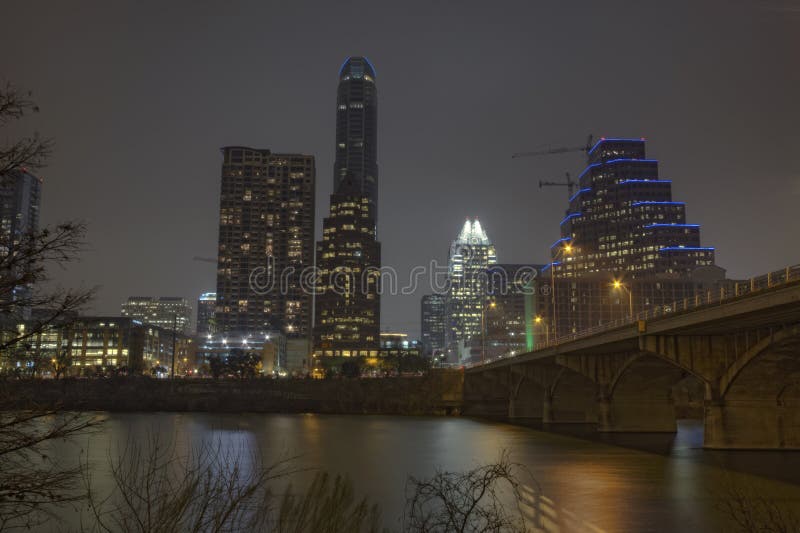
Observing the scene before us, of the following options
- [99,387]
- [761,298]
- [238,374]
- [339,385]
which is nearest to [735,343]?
[761,298]

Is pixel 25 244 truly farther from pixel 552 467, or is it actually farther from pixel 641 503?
pixel 552 467

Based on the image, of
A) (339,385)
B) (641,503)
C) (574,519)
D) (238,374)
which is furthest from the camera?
(238,374)

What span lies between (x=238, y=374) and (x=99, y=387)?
58.3 meters

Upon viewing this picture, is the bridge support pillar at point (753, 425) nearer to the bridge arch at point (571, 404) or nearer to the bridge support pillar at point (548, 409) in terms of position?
the bridge arch at point (571, 404)

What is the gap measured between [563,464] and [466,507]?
70.7 feet

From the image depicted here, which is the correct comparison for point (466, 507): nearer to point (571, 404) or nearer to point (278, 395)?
point (571, 404)

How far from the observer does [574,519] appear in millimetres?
28938

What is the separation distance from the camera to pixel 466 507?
29359 mm

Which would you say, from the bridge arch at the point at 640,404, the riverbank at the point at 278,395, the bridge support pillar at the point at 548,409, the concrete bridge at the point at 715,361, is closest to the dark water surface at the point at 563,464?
the concrete bridge at the point at 715,361

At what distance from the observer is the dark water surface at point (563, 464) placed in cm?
3061

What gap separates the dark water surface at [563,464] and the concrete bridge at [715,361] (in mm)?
2747

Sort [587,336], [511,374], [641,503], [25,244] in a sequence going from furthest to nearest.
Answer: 1. [511,374]
2. [587,336]
3. [641,503]
4. [25,244]

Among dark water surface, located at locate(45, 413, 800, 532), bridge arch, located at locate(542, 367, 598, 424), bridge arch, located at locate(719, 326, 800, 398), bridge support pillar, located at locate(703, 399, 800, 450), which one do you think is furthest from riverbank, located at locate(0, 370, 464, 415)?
bridge arch, located at locate(719, 326, 800, 398)

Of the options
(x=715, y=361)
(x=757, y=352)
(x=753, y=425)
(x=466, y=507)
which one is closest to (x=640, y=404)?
(x=753, y=425)
